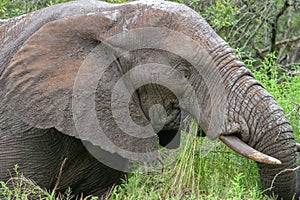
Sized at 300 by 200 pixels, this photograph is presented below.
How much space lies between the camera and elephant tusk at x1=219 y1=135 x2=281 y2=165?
3.60 metres

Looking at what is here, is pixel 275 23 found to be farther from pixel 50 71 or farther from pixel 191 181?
pixel 50 71

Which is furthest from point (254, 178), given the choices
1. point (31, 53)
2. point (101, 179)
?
point (31, 53)

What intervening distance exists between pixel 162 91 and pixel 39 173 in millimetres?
902

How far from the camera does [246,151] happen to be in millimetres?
3641

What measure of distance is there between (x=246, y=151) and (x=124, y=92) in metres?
0.79

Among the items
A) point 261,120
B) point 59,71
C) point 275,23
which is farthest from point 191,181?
point 275,23

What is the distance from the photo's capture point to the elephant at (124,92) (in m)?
3.72

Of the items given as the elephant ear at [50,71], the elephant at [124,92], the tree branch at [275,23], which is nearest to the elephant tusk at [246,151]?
the elephant at [124,92]

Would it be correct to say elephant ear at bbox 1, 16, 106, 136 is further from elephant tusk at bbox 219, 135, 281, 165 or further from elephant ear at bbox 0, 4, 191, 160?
elephant tusk at bbox 219, 135, 281, 165

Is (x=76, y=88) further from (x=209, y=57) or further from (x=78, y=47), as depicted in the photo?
(x=209, y=57)

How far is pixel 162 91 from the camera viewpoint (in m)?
3.95

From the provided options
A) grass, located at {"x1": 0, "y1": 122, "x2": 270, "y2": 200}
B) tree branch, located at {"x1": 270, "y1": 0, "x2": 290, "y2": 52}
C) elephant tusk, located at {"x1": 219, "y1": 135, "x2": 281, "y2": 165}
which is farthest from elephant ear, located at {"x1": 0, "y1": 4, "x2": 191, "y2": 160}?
tree branch, located at {"x1": 270, "y1": 0, "x2": 290, "y2": 52}

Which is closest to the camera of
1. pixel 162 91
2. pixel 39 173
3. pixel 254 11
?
pixel 162 91

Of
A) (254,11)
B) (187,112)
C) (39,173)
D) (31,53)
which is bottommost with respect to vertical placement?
(254,11)
